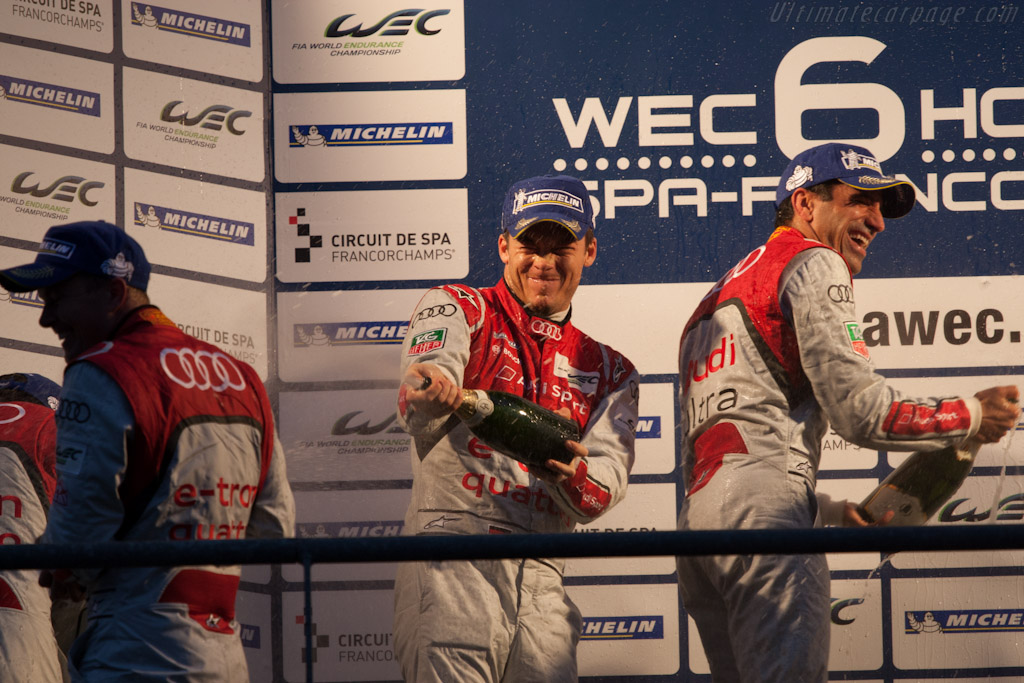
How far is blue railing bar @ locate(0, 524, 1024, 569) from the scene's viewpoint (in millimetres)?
1324

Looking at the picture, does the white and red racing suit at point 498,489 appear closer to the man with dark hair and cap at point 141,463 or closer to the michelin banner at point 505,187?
the man with dark hair and cap at point 141,463

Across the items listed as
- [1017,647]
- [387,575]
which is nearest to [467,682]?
[387,575]

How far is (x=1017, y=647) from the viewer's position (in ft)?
9.45

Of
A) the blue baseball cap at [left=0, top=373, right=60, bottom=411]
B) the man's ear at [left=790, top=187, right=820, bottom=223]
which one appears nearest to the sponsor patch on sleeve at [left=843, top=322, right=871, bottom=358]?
the man's ear at [left=790, top=187, right=820, bottom=223]

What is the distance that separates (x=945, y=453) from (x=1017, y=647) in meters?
0.98

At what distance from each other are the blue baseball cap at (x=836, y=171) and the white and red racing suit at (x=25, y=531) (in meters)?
1.89

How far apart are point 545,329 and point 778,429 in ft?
1.92

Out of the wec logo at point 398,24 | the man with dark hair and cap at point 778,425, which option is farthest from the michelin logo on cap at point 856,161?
the wec logo at point 398,24

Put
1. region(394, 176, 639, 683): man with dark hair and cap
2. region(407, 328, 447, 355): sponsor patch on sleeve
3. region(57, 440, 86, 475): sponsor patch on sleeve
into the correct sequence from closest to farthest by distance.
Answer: region(57, 440, 86, 475): sponsor patch on sleeve → region(394, 176, 639, 683): man with dark hair and cap → region(407, 328, 447, 355): sponsor patch on sleeve

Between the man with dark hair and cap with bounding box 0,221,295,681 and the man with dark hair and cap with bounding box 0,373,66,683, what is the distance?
2.65ft

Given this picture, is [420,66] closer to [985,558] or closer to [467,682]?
[467,682]

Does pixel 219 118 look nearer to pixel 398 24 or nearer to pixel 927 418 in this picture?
pixel 398 24

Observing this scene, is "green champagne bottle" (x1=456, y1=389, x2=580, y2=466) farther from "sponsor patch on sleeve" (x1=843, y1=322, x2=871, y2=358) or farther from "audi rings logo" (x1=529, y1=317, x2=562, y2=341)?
"sponsor patch on sleeve" (x1=843, y1=322, x2=871, y2=358)

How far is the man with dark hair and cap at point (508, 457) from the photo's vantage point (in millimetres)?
2072
